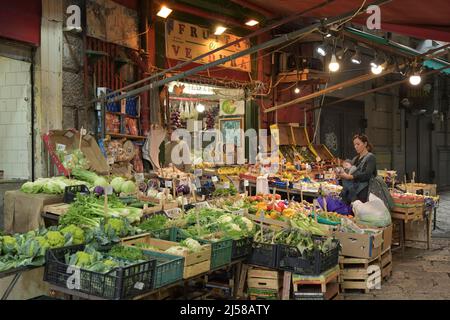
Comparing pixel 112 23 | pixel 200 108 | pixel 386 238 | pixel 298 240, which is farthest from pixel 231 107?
pixel 298 240

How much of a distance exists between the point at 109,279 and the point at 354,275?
3.70m

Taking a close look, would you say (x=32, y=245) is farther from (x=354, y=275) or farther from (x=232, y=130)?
(x=232, y=130)

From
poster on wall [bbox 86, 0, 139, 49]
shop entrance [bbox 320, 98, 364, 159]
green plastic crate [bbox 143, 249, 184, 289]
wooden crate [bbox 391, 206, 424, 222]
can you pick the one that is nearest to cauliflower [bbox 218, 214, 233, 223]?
green plastic crate [bbox 143, 249, 184, 289]

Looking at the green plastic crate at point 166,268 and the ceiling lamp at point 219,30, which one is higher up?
the ceiling lamp at point 219,30

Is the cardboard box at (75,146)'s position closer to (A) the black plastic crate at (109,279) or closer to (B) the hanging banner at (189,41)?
(B) the hanging banner at (189,41)

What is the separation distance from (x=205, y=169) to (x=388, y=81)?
10200 mm

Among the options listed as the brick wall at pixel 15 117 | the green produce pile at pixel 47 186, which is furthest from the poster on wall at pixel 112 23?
the green produce pile at pixel 47 186

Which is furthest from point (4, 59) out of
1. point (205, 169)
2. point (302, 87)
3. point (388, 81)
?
point (388, 81)

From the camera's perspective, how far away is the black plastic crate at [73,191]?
6.28m

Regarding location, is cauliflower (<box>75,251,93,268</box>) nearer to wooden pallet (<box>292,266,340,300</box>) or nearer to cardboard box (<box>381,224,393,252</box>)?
wooden pallet (<box>292,266,340,300</box>)

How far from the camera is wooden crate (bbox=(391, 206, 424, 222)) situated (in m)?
8.10

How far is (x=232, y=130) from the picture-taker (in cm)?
1159

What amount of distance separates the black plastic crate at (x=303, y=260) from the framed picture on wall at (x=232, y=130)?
243 inches

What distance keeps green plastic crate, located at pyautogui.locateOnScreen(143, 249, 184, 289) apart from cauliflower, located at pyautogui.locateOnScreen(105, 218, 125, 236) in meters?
0.48
